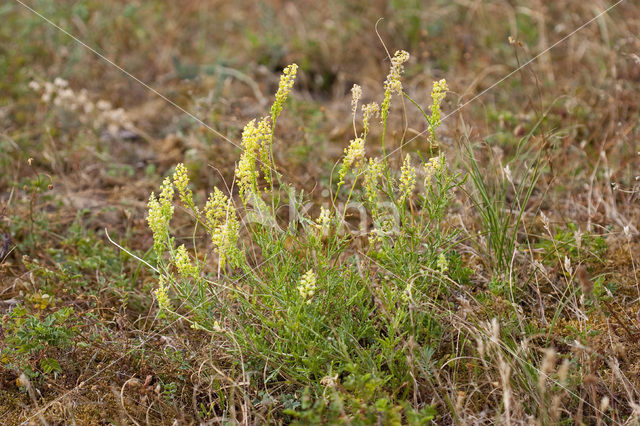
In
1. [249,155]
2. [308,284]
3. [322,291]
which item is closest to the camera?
[308,284]

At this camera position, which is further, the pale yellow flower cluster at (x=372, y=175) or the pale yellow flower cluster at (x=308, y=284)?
the pale yellow flower cluster at (x=372, y=175)

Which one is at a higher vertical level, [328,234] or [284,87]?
[284,87]

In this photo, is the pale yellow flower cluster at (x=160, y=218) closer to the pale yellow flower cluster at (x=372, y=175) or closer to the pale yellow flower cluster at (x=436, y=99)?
the pale yellow flower cluster at (x=372, y=175)

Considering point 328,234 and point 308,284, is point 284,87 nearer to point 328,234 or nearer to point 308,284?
point 328,234

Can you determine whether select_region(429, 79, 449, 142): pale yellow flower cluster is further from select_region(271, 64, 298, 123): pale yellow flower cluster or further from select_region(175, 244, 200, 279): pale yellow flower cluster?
select_region(175, 244, 200, 279): pale yellow flower cluster

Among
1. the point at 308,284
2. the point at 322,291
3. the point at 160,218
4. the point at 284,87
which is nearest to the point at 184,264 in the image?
the point at 160,218

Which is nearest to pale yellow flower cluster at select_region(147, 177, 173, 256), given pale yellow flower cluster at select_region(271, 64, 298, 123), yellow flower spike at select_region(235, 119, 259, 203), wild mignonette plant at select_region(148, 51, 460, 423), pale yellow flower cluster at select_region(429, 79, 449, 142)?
wild mignonette plant at select_region(148, 51, 460, 423)

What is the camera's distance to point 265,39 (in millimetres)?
5016

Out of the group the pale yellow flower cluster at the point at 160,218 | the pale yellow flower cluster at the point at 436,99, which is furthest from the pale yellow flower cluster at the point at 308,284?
the pale yellow flower cluster at the point at 436,99

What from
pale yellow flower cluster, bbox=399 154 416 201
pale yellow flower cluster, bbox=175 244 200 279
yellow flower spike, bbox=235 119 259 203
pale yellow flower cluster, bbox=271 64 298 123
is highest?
pale yellow flower cluster, bbox=271 64 298 123

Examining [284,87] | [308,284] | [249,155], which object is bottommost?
[308,284]

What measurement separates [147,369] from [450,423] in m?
1.02

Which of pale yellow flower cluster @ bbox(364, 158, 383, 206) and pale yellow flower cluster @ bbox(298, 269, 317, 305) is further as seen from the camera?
pale yellow flower cluster @ bbox(364, 158, 383, 206)

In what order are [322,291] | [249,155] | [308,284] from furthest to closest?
1. [322,291]
2. [249,155]
3. [308,284]
